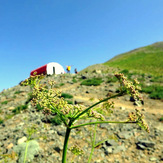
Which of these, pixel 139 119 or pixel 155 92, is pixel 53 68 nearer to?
→ pixel 155 92

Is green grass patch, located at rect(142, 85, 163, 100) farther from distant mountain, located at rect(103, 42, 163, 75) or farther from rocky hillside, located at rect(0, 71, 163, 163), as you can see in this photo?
distant mountain, located at rect(103, 42, 163, 75)

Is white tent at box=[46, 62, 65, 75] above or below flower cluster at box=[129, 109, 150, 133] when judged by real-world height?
above

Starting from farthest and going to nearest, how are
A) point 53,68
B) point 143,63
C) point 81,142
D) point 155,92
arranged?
point 143,63, point 53,68, point 155,92, point 81,142

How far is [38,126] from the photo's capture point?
28.4 ft

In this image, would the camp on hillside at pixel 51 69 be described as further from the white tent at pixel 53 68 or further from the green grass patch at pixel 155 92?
the green grass patch at pixel 155 92

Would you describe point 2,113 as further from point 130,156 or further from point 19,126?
point 130,156

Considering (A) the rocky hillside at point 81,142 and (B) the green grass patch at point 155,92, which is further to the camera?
(B) the green grass patch at point 155,92

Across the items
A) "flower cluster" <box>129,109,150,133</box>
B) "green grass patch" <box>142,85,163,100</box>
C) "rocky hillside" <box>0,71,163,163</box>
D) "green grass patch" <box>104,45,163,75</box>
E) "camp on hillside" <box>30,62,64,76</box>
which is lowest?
"rocky hillside" <box>0,71,163,163</box>

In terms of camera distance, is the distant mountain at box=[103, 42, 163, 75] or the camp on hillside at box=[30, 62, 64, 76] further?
the distant mountain at box=[103, 42, 163, 75]

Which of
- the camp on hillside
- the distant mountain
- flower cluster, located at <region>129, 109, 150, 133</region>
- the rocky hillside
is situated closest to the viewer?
flower cluster, located at <region>129, 109, 150, 133</region>

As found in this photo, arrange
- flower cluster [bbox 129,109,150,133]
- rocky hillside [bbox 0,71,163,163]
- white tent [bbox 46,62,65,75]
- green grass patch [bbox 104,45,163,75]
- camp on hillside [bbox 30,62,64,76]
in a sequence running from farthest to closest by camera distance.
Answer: green grass patch [bbox 104,45,163,75]
white tent [bbox 46,62,65,75]
camp on hillside [bbox 30,62,64,76]
rocky hillside [bbox 0,71,163,163]
flower cluster [bbox 129,109,150,133]

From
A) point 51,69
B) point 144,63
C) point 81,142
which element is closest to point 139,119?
point 81,142

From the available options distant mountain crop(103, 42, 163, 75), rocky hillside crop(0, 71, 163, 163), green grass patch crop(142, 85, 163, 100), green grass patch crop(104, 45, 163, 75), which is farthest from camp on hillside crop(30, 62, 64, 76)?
rocky hillside crop(0, 71, 163, 163)

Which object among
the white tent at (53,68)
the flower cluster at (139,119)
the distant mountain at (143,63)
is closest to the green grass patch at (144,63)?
the distant mountain at (143,63)
